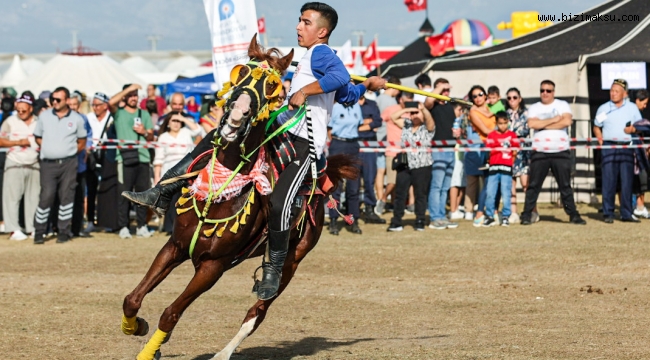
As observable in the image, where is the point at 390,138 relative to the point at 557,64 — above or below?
below

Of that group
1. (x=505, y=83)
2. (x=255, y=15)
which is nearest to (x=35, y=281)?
(x=255, y=15)

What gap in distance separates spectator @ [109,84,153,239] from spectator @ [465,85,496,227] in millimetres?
5260

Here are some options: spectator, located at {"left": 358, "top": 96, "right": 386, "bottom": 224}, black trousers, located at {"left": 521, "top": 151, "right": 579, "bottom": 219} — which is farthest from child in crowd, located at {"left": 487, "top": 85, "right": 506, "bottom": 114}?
spectator, located at {"left": 358, "top": 96, "right": 386, "bottom": 224}

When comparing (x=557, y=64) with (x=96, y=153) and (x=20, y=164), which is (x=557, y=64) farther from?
(x=20, y=164)

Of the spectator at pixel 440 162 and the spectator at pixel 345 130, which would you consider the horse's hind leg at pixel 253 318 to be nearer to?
the spectator at pixel 345 130

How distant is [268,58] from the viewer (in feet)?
23.4

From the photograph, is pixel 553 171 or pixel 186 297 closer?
pixel 186 297

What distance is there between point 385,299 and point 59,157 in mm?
6979

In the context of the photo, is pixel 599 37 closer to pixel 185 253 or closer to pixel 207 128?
pixel 207 128

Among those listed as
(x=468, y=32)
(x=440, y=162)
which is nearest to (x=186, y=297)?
(x=440, y=162)

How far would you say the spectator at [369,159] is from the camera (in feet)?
57.9

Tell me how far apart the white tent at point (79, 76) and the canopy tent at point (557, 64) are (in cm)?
1814

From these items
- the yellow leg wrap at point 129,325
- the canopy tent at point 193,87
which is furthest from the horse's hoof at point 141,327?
the canopy tent at point 193,87

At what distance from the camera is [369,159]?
61.3 ft
